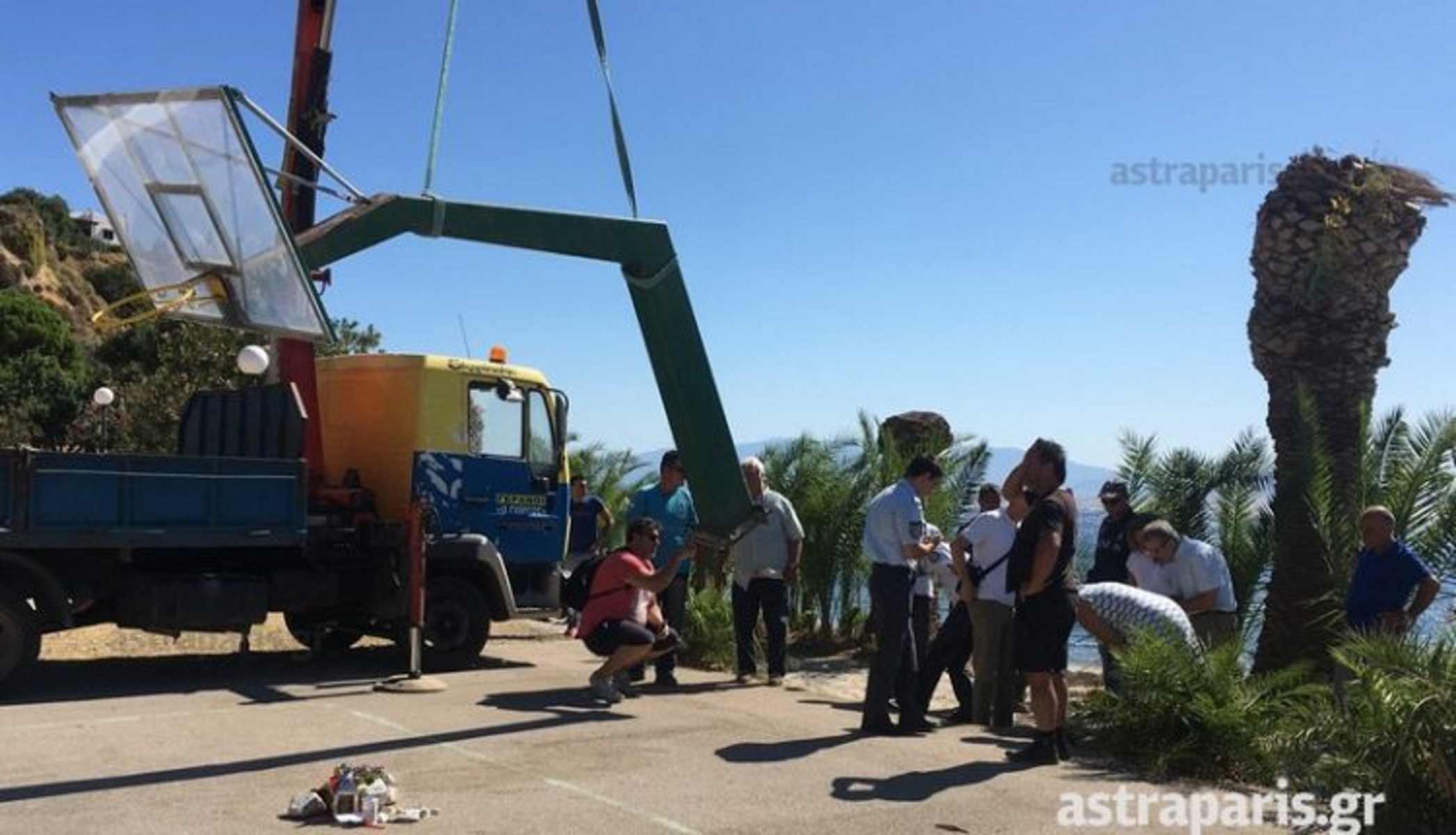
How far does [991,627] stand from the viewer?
8.16m

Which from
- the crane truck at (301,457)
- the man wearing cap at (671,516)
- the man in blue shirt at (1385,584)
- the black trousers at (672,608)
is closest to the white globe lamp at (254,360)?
the crane truck at (301,457)

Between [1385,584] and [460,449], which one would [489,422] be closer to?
[460,449]

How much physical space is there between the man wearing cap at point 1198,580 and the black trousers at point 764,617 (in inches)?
114

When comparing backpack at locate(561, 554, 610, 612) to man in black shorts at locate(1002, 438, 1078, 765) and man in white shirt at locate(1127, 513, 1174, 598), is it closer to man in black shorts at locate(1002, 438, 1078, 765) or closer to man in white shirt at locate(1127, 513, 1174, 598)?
man in black shorts at locate(1002, 438, 1078, 765)

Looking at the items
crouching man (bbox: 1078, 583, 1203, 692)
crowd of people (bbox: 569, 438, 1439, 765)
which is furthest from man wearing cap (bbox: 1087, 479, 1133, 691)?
crouching man (bbox: 1078, 583, 1203, 692)

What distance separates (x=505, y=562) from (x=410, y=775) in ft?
15.3

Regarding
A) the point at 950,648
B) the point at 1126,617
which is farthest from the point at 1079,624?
the point at 950,648

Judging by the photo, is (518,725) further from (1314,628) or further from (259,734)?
(1314,628)

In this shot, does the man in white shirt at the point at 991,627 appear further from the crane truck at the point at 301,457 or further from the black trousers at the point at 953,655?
the crane truck at the point at 301,457

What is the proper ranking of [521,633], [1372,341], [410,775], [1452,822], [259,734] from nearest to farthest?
1. [1452,822]
2. [410,775]
3. [259,734]
4. [1372,341]
5. [521,633]

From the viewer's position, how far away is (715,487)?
9.41 metres

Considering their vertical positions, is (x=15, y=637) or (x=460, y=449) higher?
(x=460, y=449)

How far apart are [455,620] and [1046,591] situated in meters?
5.73

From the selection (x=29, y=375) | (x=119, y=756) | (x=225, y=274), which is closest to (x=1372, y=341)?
(x=225, y=274)
